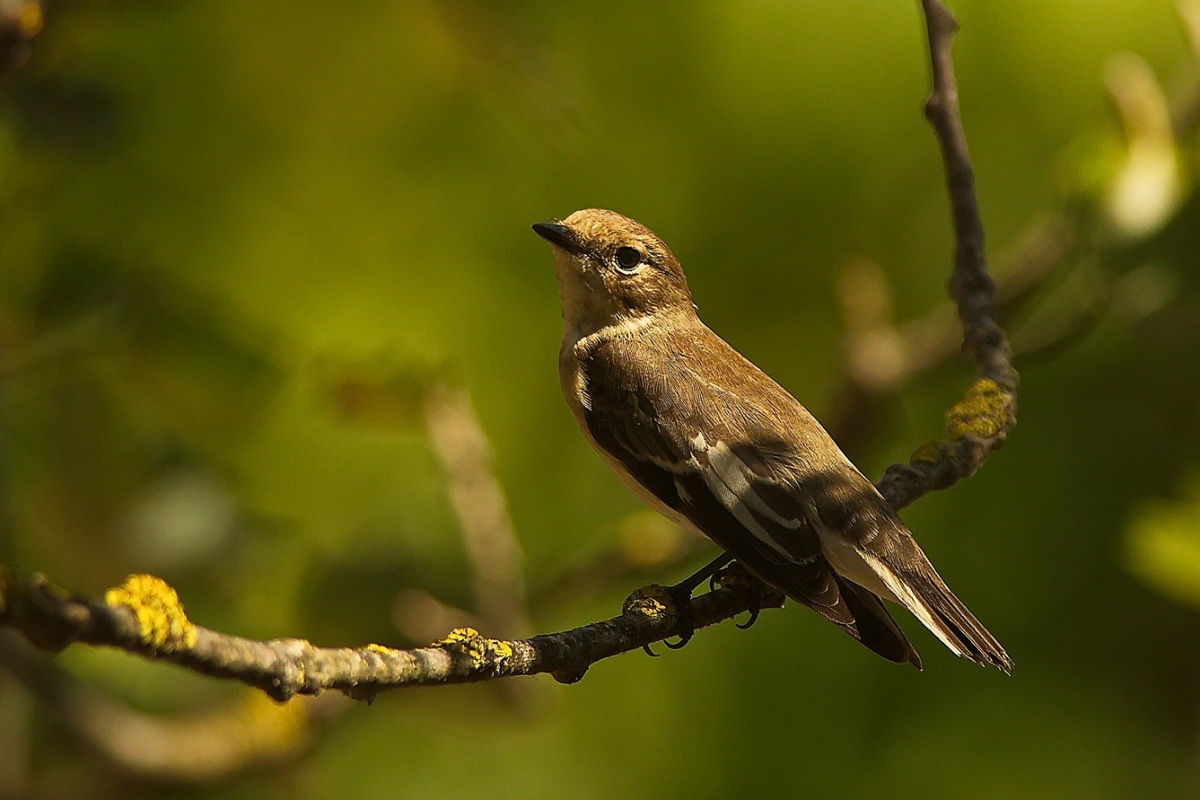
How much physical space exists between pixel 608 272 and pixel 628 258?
71 millimetres

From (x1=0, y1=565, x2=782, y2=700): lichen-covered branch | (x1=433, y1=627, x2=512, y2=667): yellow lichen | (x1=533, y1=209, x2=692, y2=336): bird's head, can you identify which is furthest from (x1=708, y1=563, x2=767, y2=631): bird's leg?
(x1=433, y1=627, x2=512, y2=667): yellow lichen

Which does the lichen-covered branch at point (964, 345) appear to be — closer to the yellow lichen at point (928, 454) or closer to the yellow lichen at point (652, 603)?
the yellow lichen at point (928, 454)

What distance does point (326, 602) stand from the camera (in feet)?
10.6

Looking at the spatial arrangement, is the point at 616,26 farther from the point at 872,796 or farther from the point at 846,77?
the point at 872,796

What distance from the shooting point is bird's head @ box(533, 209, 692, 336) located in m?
3.49

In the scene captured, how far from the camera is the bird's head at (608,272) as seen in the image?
3490 mm

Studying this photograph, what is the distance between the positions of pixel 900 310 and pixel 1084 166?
211 cm

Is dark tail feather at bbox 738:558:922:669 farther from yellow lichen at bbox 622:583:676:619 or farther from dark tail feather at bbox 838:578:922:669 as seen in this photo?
yellow lichen at bbox 622:583:676:619

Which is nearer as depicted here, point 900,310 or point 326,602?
point 326,602

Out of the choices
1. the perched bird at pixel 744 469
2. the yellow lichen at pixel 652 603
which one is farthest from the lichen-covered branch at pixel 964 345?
the yellow lichen at pixel 652 603

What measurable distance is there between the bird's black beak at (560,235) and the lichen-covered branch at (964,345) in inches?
38.4

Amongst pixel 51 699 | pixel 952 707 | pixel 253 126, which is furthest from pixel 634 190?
pixel 51 699

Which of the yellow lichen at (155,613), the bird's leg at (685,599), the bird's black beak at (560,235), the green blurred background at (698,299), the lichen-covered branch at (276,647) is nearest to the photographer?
the lichen-covered branch at (276,647)

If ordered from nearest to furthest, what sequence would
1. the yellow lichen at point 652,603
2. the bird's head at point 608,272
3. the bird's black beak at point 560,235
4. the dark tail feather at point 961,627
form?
the yellow lichen at point 652,603
the dark tail feather at point 961,627
the bird's black beak at point 560,235
the bird's head at point 608,272
